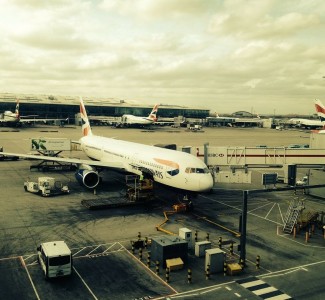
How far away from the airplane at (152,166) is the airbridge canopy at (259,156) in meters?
11.0

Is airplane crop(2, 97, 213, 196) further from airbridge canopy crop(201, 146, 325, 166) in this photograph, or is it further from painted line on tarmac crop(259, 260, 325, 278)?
painted line on tarmac crop(259, 260, 325, 278)

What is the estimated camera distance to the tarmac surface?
19.6 meters

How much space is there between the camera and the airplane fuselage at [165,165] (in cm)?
3362

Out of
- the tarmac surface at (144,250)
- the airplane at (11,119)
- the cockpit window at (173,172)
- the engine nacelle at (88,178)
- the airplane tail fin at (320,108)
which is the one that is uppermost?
the airplane tail fin at (320,108)

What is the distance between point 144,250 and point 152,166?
1401 centimetres

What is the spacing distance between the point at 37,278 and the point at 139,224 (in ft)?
38.3

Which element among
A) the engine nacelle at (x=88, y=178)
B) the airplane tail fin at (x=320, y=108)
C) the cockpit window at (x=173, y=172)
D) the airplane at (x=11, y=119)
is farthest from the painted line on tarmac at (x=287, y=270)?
the airplane at (x=11, y=119)

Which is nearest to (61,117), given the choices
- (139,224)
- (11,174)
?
(11,174)

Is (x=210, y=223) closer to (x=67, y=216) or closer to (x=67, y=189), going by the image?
(x=67, y=216)

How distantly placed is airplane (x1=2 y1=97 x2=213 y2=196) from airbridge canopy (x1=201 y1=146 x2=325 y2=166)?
36.1 ft

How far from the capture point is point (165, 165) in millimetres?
36250

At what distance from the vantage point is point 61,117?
19950cm

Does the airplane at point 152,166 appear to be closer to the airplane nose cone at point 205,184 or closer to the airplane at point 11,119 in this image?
the airplane nose cone at point 205,184

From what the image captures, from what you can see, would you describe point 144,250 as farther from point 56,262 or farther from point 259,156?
point 259,156
